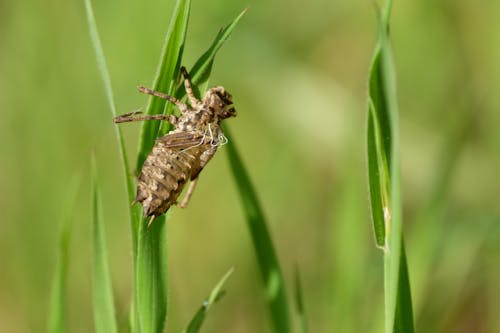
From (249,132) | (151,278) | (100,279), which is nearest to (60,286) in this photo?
(100,279)

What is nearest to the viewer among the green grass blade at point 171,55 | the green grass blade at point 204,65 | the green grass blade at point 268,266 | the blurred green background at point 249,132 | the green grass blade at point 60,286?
the green grass blade at point 171,55

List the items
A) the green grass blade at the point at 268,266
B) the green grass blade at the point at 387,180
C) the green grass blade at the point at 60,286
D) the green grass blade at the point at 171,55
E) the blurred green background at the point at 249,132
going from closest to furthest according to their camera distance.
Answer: the green grass blade at the point at 387,180, the green grass blade at the point at 171,55, the green grass blade at the point at 60,286, the green grass blade at the point at 268,266, the blurred green background at the point at 249,132

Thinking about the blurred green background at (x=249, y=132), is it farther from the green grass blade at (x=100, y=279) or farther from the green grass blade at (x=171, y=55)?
the green grass blade at (x=171, y=55)

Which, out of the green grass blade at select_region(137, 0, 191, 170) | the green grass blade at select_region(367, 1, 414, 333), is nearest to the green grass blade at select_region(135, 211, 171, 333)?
the green grass blade at select_region(137, 0, 191, 170)

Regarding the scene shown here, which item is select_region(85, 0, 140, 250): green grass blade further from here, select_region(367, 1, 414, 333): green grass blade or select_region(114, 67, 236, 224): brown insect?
select_region(367, 1, 414, 333): green grass blade

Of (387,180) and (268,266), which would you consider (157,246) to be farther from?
(387,180)

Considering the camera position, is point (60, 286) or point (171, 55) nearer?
point (171, 55)

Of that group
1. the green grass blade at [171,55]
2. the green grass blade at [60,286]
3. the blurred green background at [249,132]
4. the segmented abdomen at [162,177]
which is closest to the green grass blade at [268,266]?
the segmented abdomen at [162,177]

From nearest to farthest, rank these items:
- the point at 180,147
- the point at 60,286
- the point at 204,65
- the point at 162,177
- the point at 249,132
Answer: the point at 204,65, the point at 60,286, the point at 162,177, the point at 180,147, the point at 249,132
